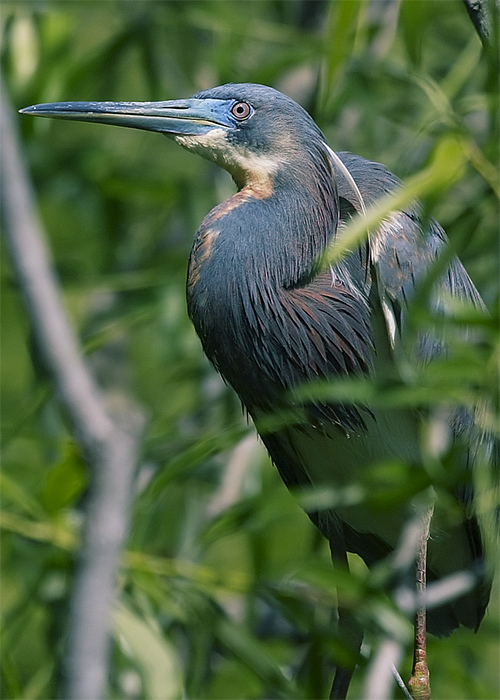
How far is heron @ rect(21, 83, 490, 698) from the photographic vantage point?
158 cm

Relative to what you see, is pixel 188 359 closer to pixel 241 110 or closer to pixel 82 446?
pixel 241 110

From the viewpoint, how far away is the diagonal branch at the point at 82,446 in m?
0.84

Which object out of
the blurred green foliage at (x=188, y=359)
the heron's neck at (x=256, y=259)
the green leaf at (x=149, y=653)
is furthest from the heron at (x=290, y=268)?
the green leaf at (x=149, y=653)

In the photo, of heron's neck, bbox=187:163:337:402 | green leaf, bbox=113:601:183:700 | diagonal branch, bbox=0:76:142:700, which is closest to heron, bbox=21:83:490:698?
heron's neck, bbox=187:163:337:402

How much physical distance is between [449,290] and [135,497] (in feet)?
2.85

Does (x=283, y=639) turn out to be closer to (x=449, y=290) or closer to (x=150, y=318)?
(x=150, y=318)

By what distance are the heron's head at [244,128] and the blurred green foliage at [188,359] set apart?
101 mm

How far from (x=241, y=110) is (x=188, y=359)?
1503mm

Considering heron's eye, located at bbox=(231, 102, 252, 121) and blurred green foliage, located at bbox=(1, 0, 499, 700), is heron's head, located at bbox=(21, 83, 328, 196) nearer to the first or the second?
heron's eye, located at bbox=(231, 102, 252, 121)

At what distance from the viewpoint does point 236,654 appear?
2.05 meters

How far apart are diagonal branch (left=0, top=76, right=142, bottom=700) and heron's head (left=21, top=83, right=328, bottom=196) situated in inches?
27.2

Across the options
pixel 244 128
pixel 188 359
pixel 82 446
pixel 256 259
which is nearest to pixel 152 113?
pixel 244 128

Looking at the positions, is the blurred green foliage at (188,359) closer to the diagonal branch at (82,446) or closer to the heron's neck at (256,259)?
the heron's neck at (256,259)

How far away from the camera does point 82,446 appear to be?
874mm
